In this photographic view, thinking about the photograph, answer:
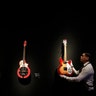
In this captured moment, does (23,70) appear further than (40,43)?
No

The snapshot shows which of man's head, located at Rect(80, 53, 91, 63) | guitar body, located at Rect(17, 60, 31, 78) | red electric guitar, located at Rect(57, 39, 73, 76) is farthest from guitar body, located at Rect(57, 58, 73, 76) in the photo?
guitar body, located at Rect(17, 60, 31, 78)

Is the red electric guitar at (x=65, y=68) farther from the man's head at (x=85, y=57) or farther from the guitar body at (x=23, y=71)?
the guitar body at (x=23, y=71)

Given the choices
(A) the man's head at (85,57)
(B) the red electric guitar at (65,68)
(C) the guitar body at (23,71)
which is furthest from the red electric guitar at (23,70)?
(A) the man's head at (85,57)

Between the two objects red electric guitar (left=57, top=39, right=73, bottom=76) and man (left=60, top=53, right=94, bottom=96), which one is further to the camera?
red electric guitar (left=57, top=39, right=73, bottom=76)

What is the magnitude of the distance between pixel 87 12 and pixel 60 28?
0.73 meters

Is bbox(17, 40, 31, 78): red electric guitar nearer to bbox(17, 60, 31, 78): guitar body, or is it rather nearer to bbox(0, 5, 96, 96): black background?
bbox(17, 60, 31, 78): guitar body

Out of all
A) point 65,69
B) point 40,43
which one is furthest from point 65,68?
point 40,43

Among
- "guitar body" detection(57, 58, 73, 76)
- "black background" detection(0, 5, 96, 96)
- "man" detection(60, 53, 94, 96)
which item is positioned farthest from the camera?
"black background" detection(0, 5, 96, 96)

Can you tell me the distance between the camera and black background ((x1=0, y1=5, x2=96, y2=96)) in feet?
16.4

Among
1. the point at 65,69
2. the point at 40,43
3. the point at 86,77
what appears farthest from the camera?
the point at 40,43

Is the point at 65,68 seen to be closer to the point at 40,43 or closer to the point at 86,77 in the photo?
the point at 86,77

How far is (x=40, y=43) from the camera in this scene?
5.16 m

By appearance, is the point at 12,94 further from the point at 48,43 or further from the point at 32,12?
the point at 32,12

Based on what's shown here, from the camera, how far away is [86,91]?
4.66 m
